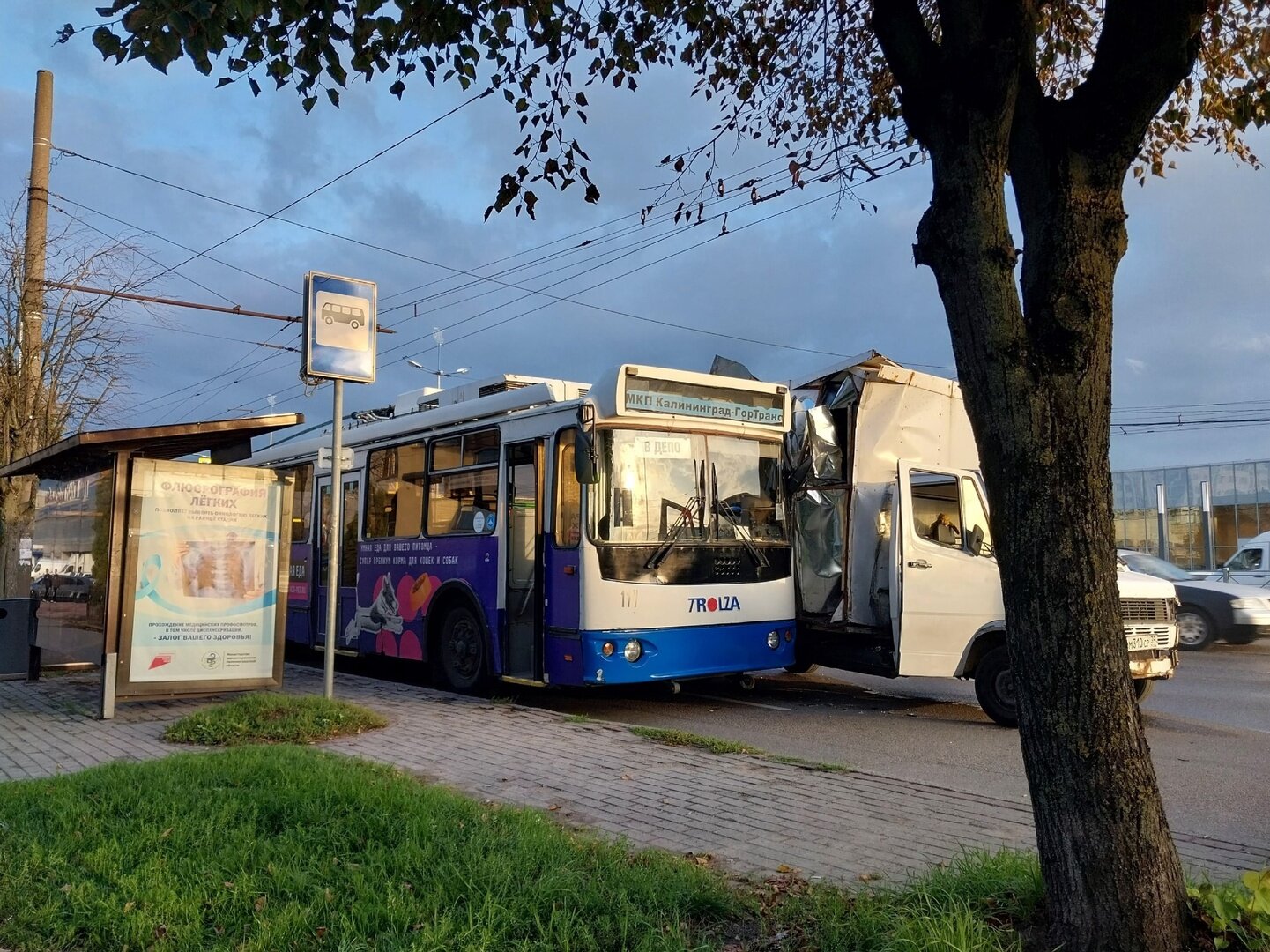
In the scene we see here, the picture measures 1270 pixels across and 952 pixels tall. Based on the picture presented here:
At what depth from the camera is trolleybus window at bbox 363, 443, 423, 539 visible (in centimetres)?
1240

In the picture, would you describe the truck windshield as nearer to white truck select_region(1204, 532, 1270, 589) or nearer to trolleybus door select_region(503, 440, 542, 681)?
trolleybus door select_region(503, 440, 542, 681)

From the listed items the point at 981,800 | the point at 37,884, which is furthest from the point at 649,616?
the point at 37,884

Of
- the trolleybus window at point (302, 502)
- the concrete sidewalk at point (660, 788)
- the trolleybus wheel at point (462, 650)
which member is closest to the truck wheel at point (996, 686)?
the concrete sidewalk at point (660, 788)

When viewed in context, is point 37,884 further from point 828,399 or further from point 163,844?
point 828,399

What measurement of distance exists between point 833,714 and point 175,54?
8.54m

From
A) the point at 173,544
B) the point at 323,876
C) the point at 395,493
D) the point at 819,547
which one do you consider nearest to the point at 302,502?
the point at 395,493

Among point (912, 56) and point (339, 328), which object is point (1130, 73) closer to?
point (912, 56)

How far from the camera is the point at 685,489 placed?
10.4m

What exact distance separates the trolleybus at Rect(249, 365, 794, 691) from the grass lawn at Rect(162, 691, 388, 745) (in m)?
1.95

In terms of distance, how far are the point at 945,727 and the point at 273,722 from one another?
5.89 metres

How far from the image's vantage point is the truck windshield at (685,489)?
10.0m

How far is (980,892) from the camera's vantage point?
4.17 m

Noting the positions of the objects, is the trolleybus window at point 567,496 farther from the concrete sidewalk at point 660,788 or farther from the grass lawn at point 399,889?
the grass lawn at point 399,889

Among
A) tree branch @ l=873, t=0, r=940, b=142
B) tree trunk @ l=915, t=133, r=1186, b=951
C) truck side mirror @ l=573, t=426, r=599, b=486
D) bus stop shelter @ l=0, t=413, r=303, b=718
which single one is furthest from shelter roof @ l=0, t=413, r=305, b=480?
tree trunk @ l=915, t=133, r=1186, b=951
